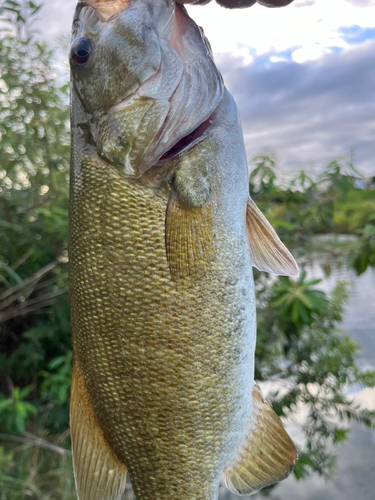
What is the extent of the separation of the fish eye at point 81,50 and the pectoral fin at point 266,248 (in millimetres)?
505

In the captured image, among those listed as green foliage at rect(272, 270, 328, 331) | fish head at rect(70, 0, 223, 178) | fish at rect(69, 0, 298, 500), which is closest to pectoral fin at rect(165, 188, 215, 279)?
fish at rect(69, 0, 298, 500)

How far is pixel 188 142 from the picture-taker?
853 millimetres

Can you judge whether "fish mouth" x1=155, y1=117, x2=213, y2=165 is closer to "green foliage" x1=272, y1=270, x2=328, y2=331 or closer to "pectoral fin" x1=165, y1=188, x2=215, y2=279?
"pectoral fin" x1=165, y1=188, x2=215, y2=279

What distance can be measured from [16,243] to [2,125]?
747 millimetres

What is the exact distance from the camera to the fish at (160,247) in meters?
0.82

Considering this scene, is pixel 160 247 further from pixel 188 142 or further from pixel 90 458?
pixel 90 458

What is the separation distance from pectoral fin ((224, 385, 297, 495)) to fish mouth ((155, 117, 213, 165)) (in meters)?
0.63

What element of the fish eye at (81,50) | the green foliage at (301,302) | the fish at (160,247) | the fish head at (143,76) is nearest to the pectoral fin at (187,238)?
the fish at (160,247)

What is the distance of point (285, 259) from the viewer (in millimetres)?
908

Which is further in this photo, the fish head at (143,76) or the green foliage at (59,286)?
the green foliage at (59,286)

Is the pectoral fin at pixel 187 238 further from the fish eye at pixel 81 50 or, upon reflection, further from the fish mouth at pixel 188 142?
the fish eye at pixel 81 50

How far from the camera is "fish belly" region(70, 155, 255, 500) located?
83 centimetres

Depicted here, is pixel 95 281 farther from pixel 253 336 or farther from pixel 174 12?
pixel 174 12

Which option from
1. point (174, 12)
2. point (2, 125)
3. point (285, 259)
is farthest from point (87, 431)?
point (2, 125)
